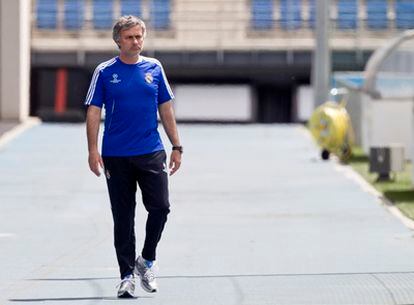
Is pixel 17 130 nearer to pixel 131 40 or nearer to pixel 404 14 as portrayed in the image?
pixel 404 14

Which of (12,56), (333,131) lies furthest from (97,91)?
(12,56)

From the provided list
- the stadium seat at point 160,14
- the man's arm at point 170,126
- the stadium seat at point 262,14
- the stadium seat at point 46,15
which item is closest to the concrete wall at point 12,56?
the stadium seat at point 160,14

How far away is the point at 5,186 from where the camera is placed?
21125mm

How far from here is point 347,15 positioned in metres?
55.0

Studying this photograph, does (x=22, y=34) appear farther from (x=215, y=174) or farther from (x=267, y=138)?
(x=215, y=174)

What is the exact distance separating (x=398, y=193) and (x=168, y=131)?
901cm

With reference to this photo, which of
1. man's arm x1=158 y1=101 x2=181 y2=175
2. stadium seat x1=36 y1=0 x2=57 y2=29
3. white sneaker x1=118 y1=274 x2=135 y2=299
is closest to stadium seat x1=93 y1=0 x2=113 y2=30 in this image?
stadium seat x1=36 y1=0 x2=57 y2=29

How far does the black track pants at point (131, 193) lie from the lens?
32.6 feet

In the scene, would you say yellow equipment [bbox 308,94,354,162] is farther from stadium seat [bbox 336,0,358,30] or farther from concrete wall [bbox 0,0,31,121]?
stadium seat [bbox 336,0,358,30]

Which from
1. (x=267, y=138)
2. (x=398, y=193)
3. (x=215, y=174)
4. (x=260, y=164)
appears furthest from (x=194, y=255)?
(x=267, y=138)

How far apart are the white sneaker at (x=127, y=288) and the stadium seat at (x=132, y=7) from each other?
47.4 meters

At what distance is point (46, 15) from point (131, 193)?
153 ft

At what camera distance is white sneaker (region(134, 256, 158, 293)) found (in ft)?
33.2

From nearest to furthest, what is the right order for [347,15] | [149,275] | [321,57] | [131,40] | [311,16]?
[131,40] < [149,275] < [321,57] < [311,16] < [347,15]
